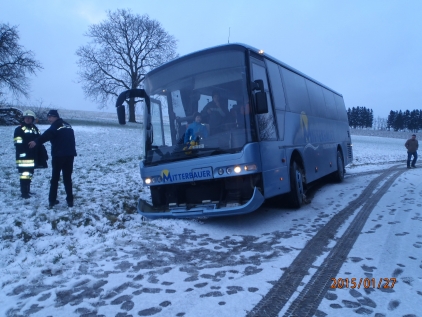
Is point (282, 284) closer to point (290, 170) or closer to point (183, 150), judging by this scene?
point (183, 150)

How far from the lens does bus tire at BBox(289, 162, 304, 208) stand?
746 cm

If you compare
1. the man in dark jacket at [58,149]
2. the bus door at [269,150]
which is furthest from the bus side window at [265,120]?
the man in dark jacket at [58,149]

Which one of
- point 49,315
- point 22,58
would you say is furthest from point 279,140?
point 22,58

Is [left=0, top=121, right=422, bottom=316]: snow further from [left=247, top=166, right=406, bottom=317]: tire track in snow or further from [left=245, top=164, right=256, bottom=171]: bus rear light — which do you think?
[left=245, top=164, right=256, bottom=171]: bus rear light

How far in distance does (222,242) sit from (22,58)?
1283 inches

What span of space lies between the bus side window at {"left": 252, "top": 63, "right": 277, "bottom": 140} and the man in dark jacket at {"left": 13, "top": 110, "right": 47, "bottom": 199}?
16.3 feet

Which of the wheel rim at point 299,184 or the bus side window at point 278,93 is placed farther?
the wheel rim at point 299,184

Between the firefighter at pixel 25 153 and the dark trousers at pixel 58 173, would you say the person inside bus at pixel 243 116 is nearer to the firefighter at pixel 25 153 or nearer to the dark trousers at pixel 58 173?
the dark trousers at pixel 58 173

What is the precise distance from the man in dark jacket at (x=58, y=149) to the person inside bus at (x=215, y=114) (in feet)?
9.58

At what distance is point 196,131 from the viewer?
6.27 meters

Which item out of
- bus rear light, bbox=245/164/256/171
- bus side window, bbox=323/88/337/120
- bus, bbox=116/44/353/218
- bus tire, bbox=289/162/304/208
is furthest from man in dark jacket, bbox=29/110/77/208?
bus side window, bbox=323/88/337/120

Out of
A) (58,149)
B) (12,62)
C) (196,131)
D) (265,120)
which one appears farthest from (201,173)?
(12,62)

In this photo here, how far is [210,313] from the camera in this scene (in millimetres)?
3152

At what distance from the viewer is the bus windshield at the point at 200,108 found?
19.7 ft
